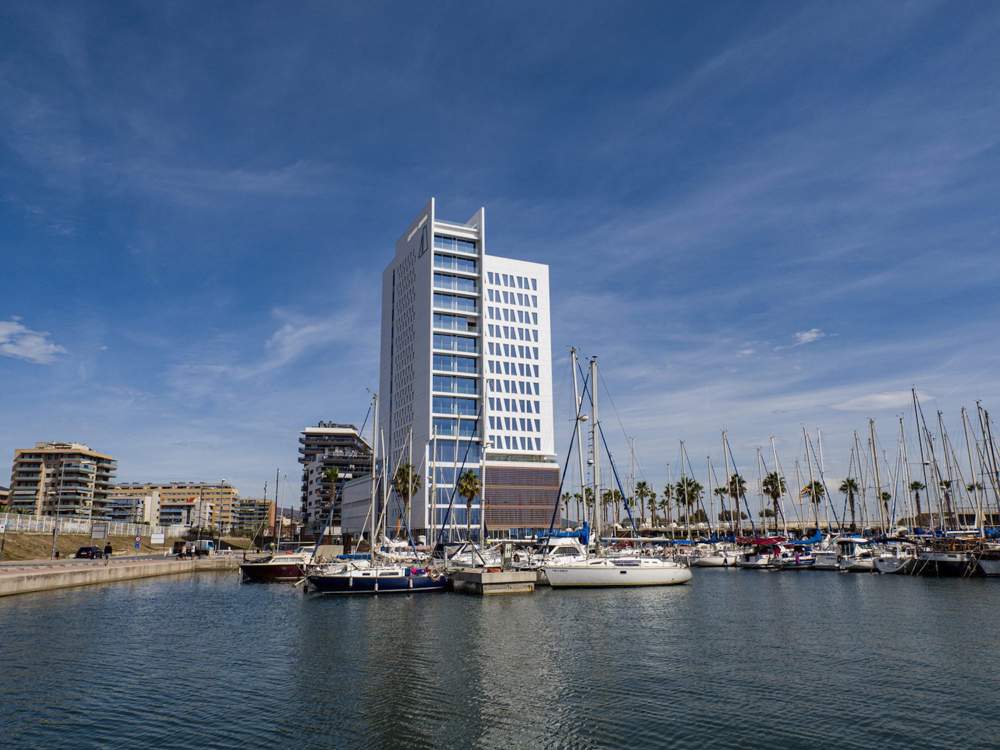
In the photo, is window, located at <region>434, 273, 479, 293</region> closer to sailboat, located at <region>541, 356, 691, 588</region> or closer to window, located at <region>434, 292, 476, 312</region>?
window, located at <region>434, 292, 476, 312</region>

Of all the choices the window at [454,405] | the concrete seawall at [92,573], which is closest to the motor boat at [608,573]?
the concrete seawall at [92,573]

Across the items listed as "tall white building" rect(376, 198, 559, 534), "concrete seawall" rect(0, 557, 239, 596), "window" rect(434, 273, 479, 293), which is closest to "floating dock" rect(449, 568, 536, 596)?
"concrete seawall" rect(0, 557, 239, 596)

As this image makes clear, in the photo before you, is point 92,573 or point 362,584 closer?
point 362,584

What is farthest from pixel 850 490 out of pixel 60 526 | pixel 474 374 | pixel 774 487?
pixel 60 526

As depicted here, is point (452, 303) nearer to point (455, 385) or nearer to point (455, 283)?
point (455, 283)

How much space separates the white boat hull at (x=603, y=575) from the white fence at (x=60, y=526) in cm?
6090

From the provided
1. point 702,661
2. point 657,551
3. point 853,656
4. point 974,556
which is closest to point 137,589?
point 702,661

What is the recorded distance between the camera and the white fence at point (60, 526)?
93812mm

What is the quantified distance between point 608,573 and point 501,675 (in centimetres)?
3884

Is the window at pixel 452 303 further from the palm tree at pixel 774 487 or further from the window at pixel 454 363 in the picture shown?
the palm tree at pixel 774 487

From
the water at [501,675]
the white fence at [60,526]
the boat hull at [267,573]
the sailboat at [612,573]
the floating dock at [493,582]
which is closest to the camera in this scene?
the water at [501,675]

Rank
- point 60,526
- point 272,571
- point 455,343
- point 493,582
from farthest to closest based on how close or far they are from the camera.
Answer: point 455,343, point 60,526, point 272,571, point 493,582

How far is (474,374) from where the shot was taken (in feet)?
478

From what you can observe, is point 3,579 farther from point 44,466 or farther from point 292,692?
point 44,466
